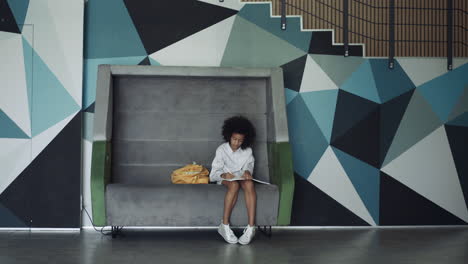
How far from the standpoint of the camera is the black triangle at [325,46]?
5.26 m

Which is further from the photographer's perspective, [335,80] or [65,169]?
[335,80]

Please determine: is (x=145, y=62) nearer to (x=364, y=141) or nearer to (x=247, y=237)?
(x=247, y=237)

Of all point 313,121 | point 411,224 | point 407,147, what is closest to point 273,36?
point 313,121

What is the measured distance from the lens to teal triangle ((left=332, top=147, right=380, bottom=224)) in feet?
17.2

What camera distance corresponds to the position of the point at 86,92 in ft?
16.5

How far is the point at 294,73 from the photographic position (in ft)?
17.2

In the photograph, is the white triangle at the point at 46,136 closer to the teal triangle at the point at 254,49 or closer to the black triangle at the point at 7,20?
the black triangle at the point at 7,20

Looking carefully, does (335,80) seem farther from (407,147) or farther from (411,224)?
(411,224)

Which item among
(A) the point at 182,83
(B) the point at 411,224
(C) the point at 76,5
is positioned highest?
(C) the point at 76,5

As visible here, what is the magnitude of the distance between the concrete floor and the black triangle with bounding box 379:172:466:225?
280mm

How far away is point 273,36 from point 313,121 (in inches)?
36.8

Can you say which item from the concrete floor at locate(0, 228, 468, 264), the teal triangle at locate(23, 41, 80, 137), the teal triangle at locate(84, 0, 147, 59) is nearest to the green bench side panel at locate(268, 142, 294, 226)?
the concrete floor at locate(0, 228, 468, 264)

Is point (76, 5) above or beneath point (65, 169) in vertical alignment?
above

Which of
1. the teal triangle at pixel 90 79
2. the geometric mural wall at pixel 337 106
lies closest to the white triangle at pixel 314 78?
the geometric mural wall at pixel 337 106
